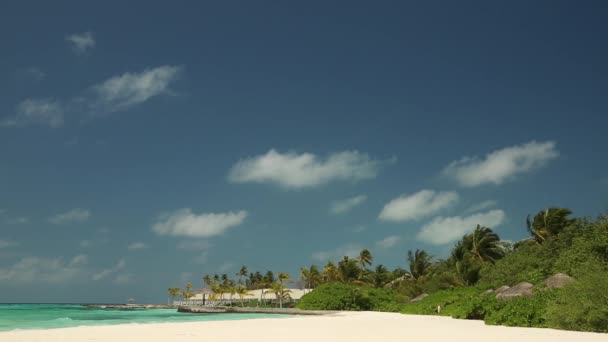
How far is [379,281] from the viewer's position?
7406 centimetres

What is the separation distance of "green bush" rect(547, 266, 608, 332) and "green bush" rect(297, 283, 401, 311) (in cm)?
2836

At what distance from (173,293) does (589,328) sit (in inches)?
3953

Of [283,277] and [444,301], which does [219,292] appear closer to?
[283,277]

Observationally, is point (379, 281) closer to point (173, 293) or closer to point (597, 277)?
point (173, 293)

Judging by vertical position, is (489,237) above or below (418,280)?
above

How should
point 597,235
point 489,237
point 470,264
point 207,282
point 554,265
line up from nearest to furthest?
point 597,235 → point 554,265 → point 470,264 → point 489,237 → point 207,282

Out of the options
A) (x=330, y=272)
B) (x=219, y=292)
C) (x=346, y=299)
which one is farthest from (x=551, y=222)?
(x=219, y=292)

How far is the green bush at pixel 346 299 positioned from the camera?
149 feet

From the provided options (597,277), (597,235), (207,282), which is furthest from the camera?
(207,282)

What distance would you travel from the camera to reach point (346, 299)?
45.8 m

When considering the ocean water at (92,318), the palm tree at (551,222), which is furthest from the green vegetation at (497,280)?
the ocean water at (92,318)

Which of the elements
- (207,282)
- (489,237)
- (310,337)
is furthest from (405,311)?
(207,282)

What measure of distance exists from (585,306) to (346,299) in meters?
31.5

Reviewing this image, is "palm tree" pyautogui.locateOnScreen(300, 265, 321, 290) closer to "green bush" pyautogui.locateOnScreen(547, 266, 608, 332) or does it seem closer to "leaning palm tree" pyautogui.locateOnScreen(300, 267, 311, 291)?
"leaning palm tree" pyautogui.locateOnScreen(300, 267, 311, 291)
